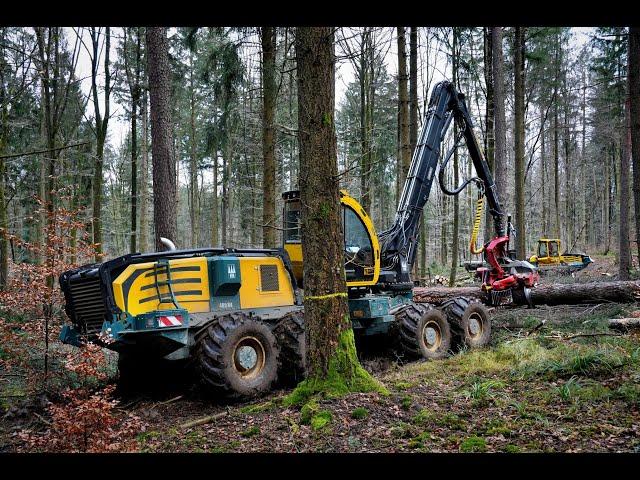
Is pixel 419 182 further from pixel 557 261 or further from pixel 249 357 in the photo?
pixel 557 261

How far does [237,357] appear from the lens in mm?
7129

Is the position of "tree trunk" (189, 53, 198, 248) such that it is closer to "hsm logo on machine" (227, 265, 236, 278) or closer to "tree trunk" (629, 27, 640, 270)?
"tree trunk" (629, 27, 640, 270)

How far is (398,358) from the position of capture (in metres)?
8.87

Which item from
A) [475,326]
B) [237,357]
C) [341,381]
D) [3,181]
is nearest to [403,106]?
[475,326]

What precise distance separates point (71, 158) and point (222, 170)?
801 cm

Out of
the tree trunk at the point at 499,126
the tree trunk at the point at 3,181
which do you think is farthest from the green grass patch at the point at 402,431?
the tree trunk at the point at 3,181

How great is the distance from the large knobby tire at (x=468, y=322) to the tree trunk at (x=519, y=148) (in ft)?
24.3

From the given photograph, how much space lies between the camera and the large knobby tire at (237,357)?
267 inches

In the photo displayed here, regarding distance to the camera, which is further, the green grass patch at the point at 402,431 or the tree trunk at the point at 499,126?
the tree trunk at the point at 499,126

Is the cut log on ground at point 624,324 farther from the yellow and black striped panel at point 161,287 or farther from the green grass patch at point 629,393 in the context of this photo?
the yellow and black striped panel at point 161,287
